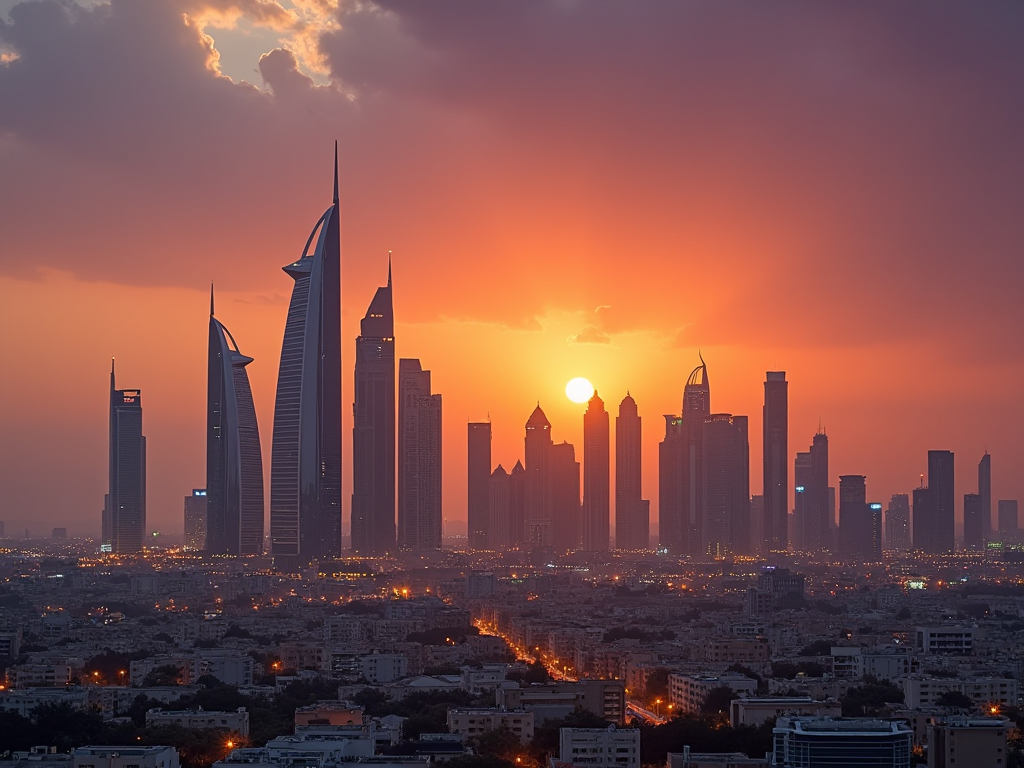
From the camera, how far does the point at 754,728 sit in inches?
1633

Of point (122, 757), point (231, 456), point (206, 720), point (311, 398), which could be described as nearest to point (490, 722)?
point (206, 720)

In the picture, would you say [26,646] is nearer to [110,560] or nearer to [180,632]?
[180,632]

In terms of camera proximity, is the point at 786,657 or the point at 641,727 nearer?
the point at 641,727

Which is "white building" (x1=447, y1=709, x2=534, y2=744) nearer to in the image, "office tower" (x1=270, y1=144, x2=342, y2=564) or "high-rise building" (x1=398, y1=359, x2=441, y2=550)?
"office tower" (x1=270, y1=144, x2=342, y2=564)

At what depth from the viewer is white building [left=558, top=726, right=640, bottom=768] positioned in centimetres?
3766

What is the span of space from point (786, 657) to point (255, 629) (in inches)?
1132

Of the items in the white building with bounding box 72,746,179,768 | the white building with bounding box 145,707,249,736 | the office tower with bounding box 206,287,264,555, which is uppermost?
the office tower with bounding box 206,287,264,555

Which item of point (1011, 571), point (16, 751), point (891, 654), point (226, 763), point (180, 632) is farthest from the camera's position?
point (1011, 571)

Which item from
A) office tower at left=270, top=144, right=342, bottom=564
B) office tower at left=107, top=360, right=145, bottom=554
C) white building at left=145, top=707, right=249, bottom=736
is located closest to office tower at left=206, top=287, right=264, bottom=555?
office tower at left=270, top=144, right=342, bottom=564

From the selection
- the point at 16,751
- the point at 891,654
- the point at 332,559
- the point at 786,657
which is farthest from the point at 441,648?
the point at 332,559

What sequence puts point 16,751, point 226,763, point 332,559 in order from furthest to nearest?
point 332,559 → point 16,751 → point 226,763

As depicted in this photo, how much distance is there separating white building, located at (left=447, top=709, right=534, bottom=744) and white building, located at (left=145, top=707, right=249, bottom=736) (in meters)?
4.94

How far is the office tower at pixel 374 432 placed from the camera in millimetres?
170625

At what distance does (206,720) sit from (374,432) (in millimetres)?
133401
